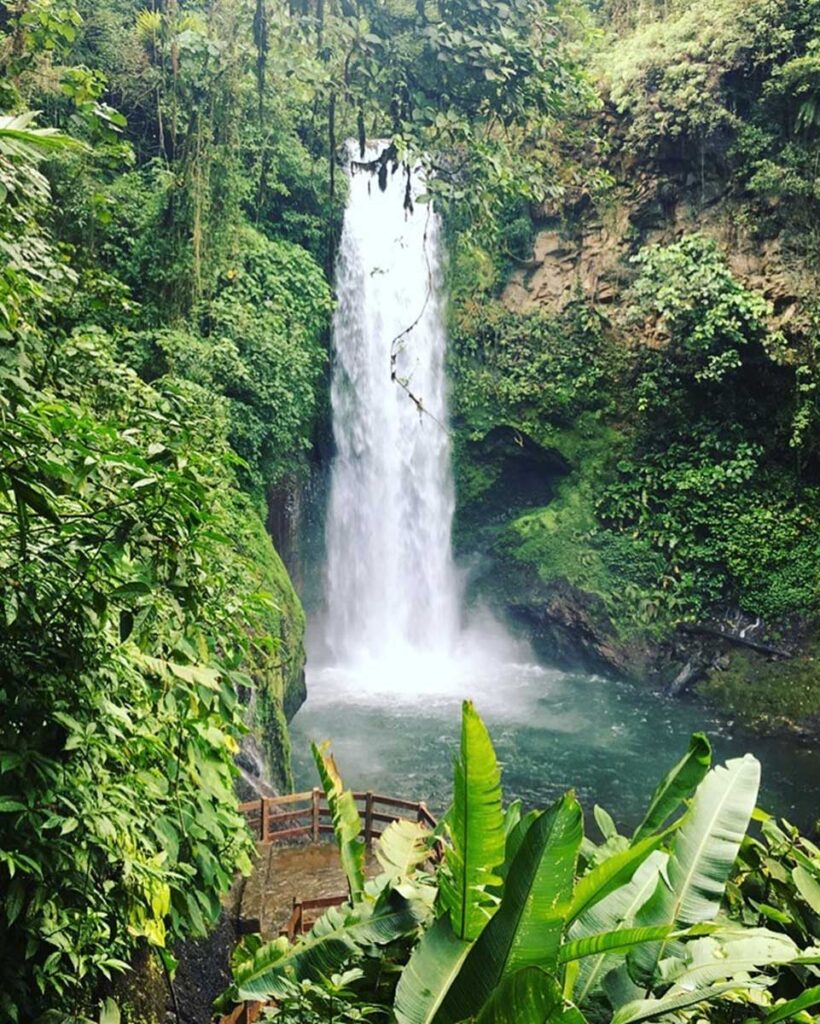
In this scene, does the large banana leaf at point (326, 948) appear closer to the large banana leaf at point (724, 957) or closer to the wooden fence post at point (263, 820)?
the large banana leaf at point (724, 957)

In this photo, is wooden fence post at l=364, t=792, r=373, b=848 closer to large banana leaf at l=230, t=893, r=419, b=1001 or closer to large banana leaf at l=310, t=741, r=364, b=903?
large banana leaf at l=310, t=741, r=364, b=903

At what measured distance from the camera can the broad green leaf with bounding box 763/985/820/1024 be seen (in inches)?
71.2

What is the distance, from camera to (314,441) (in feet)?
54.7

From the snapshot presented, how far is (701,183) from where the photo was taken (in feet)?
50.1

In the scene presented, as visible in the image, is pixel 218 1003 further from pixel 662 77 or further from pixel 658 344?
pixel 662 77

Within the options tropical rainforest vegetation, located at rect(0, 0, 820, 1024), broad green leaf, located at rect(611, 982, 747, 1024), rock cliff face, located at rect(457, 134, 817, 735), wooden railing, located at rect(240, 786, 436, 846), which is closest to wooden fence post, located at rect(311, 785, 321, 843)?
wooden railing, located at rect(240, 786, 436, 846)

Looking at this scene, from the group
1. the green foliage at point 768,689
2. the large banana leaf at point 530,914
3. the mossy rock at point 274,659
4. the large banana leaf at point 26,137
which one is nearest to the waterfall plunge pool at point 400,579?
the green foliage at point 768,689

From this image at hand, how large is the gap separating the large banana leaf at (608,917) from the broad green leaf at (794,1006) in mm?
414

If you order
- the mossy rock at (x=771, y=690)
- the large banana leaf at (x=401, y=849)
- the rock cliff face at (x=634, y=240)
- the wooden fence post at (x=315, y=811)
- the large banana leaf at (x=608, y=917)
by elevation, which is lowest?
the mossy rock at (x=771, y=690)

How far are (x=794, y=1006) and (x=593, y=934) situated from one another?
54 cm

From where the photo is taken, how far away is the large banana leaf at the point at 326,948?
7.88 ft

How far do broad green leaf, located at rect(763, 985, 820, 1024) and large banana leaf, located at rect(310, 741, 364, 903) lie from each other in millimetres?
1349

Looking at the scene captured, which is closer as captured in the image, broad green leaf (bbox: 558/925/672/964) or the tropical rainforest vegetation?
broad green leaf (bbox: 558/925/672/964)

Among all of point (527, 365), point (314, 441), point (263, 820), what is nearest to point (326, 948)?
point (263, 820)
